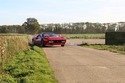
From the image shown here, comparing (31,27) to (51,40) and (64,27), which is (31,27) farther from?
(51,40)

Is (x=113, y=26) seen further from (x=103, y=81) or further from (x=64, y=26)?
(x=103, y=81)

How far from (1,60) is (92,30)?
104 metres

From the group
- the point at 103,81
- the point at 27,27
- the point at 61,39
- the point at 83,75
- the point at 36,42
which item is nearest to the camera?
the point at 103,81

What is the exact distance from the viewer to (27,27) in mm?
110188

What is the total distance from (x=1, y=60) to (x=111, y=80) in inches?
158

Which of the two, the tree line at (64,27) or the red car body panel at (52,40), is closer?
the red car body panel at (52,40)

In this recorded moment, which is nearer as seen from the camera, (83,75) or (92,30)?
(83,75)

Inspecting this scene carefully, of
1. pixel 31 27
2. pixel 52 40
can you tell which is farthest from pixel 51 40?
pixel 31 27

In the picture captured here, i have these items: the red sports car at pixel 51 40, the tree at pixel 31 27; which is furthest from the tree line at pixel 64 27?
the red sports car at pixel 51 40

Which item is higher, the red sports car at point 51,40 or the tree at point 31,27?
the red sports car at point 51,40

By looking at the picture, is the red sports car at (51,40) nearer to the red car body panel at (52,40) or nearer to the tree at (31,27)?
the red car body panel at (52,40)

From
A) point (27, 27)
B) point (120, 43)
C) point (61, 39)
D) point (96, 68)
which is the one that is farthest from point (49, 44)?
point (27, 27)

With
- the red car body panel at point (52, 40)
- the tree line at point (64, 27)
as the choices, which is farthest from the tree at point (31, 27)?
the red car body panel at point (52, 40)

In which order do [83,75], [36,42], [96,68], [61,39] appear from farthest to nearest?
[36,42] < [61,39] < [96,68] < [83,75]
